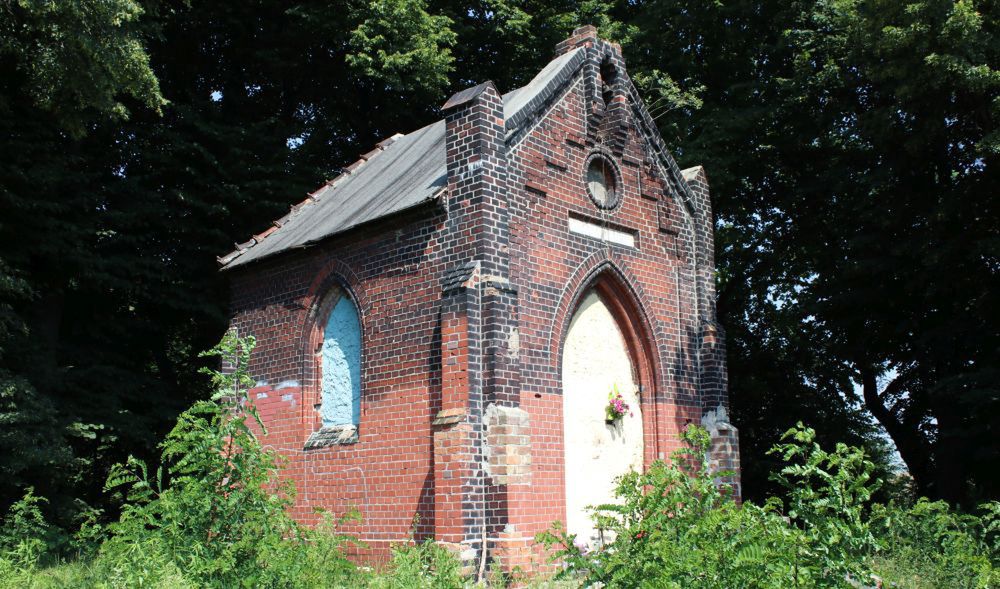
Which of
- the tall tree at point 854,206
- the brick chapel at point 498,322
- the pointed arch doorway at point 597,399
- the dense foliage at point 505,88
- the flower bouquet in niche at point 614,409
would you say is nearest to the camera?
Answer: the brick chapel at point 498,322

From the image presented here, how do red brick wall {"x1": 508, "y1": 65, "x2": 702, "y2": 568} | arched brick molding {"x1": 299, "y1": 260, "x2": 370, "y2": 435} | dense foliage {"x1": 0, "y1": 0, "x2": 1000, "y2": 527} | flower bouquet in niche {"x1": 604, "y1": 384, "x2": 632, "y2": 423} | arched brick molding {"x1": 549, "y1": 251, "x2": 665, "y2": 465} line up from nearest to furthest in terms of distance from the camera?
red brick wall {"x1": 508, "y1": 65, "x2": 702, "y2": 568} < flower bouquet in niche {"x1": 604, "y1": 384, "x2": 632, "y2": 423} < arched brick molding {"x1": 549, "y1": 251, "x2": 665, "y2": 465} < arched brick molding {"x1": 299, "y1": 260, "x2": 370, "y2": 435} < dense foliage {"x1": 0, "y1": 0, "x2": 1000, "y2": 527}

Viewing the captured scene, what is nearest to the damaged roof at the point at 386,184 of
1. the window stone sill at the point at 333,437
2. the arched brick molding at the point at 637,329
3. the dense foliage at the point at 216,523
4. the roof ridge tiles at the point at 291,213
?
the roof ridge tiles at the point at 291,213

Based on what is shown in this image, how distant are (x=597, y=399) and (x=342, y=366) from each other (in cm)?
440

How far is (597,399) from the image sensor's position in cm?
1483

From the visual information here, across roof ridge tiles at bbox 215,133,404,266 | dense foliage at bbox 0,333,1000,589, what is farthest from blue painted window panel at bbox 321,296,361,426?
dense foliage at bbox 0,333,1000,589

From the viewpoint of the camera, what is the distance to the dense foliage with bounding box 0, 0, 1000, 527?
55.9 ft

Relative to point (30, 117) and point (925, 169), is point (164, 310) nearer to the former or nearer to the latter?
point (30, 117)

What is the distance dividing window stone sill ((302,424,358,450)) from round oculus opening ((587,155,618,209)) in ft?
18.5

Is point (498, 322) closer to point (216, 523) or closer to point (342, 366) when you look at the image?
point (342, 366)

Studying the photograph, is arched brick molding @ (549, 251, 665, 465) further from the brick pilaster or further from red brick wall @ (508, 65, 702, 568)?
the brick pilaster

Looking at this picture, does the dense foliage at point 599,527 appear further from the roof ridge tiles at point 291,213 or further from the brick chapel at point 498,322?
the roof ridge tiles at point 291,213

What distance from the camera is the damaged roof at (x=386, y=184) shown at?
14.4m

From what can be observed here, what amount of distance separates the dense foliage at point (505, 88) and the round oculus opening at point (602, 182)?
653cm

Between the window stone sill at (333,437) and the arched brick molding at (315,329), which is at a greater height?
the arched brick molding at (315,329)
